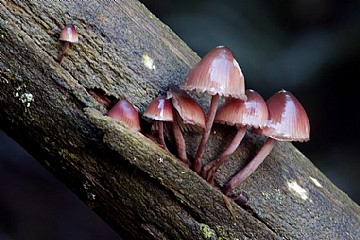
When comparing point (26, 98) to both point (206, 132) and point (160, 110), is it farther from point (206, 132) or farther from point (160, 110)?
point (206, 132)

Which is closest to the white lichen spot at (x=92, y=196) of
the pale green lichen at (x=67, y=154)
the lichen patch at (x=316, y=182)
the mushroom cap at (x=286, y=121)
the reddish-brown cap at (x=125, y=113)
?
the pale green lichen at (x=67, y=154)

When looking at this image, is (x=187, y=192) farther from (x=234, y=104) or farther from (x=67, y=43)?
(x=67, y=43)

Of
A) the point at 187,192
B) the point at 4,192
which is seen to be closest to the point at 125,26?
the point at 187,192

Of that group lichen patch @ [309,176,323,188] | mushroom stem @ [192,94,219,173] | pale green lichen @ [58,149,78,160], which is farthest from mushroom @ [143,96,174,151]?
lichen patch @ [309,176,323,188]

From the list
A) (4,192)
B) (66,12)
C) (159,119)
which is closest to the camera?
(159,119)

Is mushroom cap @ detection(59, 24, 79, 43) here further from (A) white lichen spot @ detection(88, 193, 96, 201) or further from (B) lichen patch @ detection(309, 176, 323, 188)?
(B) lichen patch @ detection(309, 176, 323, 188)

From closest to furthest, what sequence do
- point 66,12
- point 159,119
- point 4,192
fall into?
point 159,119
point 66,12
point 4,192

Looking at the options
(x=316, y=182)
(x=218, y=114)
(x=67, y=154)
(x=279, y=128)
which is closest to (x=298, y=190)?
(x=316, y=182)
